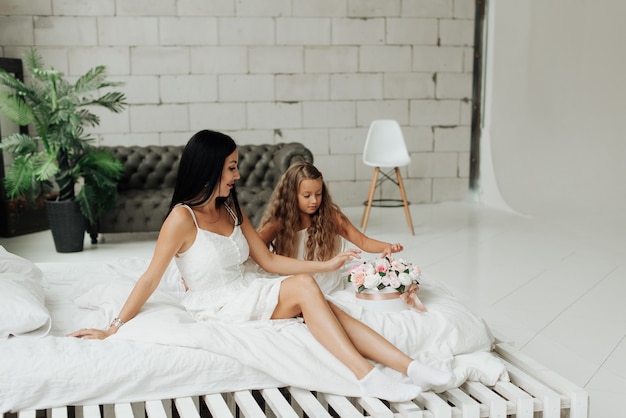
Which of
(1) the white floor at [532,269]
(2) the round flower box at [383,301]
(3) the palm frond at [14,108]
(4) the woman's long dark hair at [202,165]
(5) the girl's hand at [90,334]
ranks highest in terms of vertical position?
(3) the palm frond at [14,108]

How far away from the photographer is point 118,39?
7418mm

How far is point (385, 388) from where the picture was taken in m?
2.34

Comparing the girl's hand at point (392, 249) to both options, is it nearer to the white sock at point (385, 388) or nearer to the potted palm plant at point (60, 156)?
the white sock at point (385, 388)

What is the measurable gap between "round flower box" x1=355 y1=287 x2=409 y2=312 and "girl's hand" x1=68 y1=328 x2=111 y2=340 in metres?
0.98

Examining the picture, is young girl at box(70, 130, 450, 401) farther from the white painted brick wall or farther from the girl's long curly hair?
the white painted brick wall

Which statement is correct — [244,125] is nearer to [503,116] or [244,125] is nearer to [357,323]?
[503,116]

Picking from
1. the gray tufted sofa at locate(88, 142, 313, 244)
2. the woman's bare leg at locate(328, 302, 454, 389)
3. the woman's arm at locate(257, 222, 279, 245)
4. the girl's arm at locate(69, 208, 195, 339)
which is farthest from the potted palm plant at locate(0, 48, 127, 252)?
the woman's bare leg at locate(328, 302, 454, 389)

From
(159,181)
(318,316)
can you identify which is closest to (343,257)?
(318,316)

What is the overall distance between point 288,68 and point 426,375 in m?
5.82

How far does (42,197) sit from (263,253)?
15.2 feet

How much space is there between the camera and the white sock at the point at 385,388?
2316mm

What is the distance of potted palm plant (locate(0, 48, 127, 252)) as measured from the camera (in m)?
5.66

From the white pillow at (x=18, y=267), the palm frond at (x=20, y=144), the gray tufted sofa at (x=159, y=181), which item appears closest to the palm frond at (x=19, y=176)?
the palm frond at (x=20, y=144)

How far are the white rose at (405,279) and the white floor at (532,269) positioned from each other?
0.52 m
